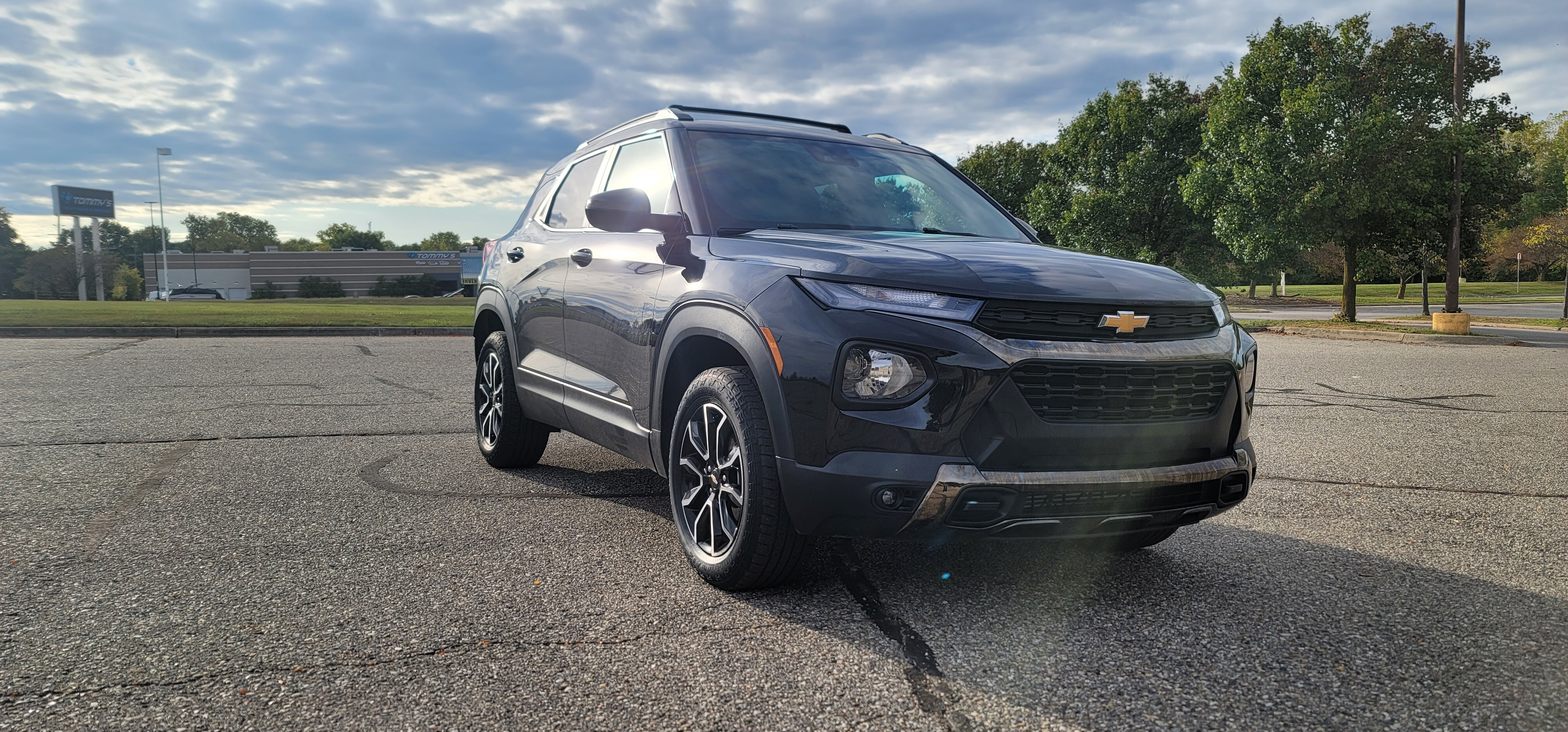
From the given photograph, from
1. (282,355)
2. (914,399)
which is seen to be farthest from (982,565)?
(282,355)

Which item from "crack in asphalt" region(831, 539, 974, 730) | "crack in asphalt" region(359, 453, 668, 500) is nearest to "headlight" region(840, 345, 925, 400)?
"crack in asphalt" region(831, 539, 974, 730)

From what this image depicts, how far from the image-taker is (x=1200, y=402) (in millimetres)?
3303

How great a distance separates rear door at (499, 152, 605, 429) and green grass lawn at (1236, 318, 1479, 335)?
19.1 meters

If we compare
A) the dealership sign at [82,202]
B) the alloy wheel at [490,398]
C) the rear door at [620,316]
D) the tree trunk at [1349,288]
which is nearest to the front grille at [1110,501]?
the rear door at [620,316]

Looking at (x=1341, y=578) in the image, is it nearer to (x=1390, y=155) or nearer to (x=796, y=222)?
(x=796, y=222)

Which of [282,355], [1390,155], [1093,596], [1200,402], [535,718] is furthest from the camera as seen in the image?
[1390,155]

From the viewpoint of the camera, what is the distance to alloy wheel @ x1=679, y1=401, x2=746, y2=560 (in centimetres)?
349

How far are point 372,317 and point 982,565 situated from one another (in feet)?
75.6

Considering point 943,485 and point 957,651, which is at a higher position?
point 943,485

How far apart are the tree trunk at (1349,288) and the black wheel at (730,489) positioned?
2569cm

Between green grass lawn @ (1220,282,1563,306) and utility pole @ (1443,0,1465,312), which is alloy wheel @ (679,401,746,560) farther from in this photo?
green grass lawn @ (1220,282,1563,306)

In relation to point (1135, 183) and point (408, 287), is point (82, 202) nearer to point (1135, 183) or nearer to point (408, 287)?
point (408, 287)

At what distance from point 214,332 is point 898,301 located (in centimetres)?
1880

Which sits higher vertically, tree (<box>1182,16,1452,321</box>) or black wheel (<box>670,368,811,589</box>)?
tree (<box>1182,16,1452,321</box>)
